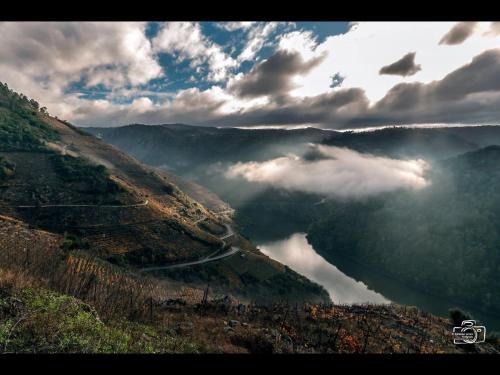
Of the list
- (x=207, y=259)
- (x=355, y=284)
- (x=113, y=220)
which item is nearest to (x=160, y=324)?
(x=207, y=259)

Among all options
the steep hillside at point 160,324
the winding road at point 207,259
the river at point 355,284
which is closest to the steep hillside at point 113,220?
the winding road at point 207,259

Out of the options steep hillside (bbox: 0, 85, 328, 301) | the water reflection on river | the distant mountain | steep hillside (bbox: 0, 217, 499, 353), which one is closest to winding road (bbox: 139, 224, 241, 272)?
steep hillside (bbox: 0, 85, 328, 301)

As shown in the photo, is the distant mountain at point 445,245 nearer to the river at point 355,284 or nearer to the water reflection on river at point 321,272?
the river at point 355,284

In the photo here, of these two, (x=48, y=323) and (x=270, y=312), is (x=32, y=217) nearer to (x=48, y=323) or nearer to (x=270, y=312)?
(x=270, y=312)

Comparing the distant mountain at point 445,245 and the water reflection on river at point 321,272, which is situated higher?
the distant mountain at point 445,245

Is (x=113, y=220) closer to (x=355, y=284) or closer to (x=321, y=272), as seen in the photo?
(x=321, y=272)

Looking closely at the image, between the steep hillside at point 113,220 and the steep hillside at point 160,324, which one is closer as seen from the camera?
the steep hillside at point 160,324
